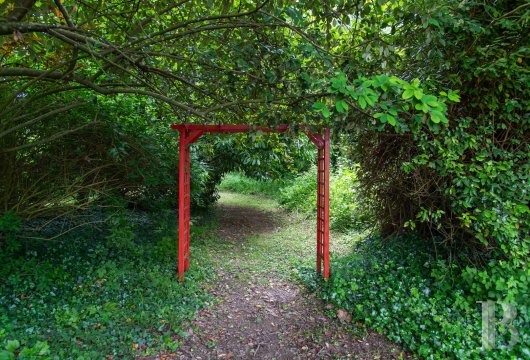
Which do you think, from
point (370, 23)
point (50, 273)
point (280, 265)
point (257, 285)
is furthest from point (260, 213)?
point (370, 23)

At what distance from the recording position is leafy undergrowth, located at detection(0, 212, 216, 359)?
342cm

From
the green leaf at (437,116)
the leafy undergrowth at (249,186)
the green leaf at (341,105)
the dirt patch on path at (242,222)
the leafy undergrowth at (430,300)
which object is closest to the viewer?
the green leaf at (437,116)

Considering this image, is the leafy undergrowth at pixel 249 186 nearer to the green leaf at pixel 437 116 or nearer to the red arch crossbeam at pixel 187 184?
the red arch crossbeam at pixel 187 184

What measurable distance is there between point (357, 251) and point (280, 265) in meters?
1.46

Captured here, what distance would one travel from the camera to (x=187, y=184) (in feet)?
18.8

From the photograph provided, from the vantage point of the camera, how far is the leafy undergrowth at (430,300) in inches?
136

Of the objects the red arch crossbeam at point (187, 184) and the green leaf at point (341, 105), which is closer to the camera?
the green leaf at point (341, 105)

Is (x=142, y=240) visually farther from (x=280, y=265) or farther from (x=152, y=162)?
(x=280, y=265)

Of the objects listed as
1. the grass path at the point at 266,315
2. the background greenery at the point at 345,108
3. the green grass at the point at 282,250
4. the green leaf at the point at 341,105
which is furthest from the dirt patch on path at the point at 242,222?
the green leaf at the point at 341,105

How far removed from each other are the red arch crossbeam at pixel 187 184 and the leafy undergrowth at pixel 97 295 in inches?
18.9

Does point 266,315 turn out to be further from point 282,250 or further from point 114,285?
point 282,250

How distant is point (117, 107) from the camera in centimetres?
517

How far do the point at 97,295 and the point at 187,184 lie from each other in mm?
2177

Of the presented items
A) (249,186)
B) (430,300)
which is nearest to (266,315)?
(430,300)
